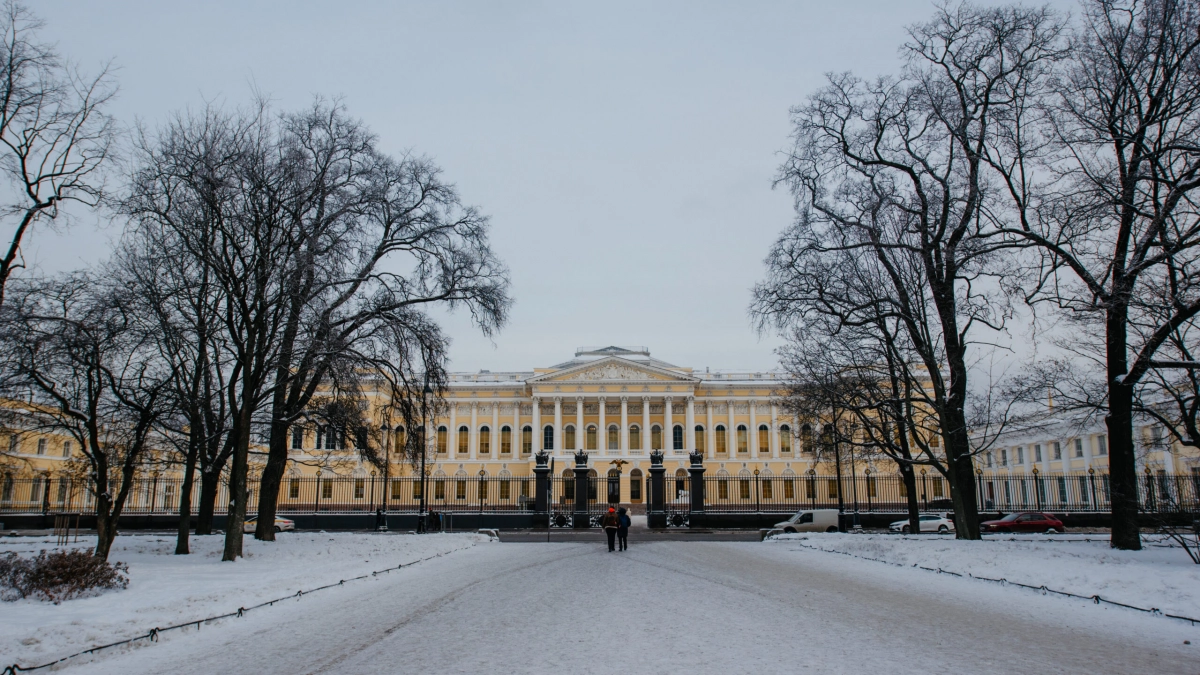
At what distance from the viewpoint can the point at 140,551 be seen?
19547mm

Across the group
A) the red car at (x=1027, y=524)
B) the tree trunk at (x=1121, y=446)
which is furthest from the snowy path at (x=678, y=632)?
the red car at (x=1027, y=524)

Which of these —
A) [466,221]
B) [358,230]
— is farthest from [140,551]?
[466,221]

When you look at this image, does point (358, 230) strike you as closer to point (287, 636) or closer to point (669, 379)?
point (287, 636)

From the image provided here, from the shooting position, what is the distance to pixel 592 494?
65500 millimetres

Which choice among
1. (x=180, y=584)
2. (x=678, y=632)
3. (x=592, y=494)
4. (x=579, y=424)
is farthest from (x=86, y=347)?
(x=579, y=424)

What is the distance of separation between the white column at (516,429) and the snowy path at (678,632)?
6408cm

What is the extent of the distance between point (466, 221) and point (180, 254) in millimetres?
8199

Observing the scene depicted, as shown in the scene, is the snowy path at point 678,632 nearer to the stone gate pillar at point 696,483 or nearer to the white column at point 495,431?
the stone gate pillar at point 696,483

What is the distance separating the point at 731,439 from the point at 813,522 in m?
44.2

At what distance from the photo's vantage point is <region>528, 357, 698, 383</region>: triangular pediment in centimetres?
7694

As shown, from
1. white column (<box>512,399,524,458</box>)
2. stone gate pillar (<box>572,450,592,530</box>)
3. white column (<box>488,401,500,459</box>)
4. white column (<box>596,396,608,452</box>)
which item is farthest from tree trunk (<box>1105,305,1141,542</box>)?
white column (<box>488,401,500,459</box>)

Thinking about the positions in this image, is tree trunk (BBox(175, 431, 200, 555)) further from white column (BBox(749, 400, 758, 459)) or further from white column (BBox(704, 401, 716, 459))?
white column (BBox(749, 400, 758, 459))

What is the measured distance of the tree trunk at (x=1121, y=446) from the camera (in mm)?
16578

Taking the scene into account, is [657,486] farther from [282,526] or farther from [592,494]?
[592,494]
